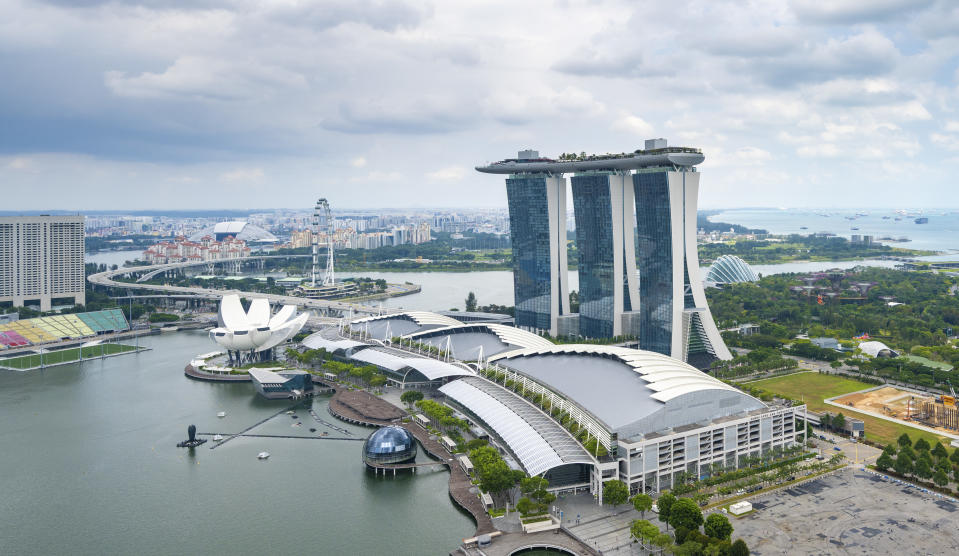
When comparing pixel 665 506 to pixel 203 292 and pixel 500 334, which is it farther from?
pixel 203 292

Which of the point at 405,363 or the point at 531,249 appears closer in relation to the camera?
the point at 405,363

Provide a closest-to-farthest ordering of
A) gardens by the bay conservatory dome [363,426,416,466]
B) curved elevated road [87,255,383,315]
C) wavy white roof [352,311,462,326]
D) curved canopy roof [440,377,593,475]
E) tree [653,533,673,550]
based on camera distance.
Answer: tree [653,533,673,550], curved canopy roof [440,377,593,475], gardens by the bay conservatory dome [363,426,416,466], wavy white roof [352,311,462,326], curved elevated road [87,255,383,315]

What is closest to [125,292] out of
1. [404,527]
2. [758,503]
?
[404,527]

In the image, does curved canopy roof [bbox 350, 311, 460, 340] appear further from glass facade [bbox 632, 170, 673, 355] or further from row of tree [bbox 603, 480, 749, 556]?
row of tree [bbox 603, 480, 749, 556]

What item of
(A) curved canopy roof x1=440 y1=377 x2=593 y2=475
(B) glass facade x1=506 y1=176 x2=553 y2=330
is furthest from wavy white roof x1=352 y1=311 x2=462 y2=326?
(A) curved canopy roof x1=440 y1=377 x2=593 y2=475

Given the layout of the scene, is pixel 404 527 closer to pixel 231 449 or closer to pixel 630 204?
pixel 231 449

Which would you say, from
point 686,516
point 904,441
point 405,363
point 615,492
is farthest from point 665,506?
point 405,363
